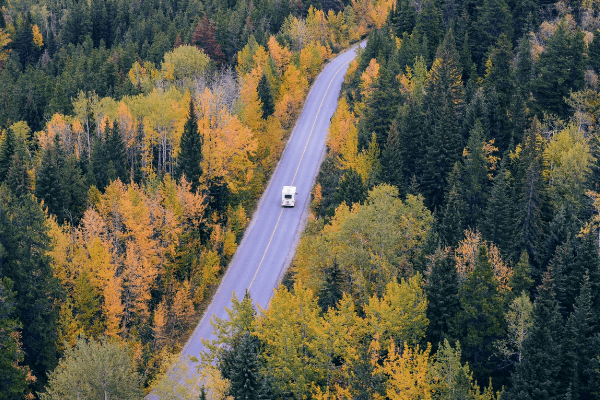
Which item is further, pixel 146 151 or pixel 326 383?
pixel 146 151

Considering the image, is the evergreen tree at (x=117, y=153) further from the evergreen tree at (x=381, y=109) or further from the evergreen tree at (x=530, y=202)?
the evergreen tree at (x=530, y=202)

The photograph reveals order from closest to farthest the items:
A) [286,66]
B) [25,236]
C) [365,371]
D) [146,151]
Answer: [365,371] < [25,236] < [146,151] < [286,66]

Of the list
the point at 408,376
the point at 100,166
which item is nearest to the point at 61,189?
the point at 100,166

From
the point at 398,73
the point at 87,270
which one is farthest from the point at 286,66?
the point at 87,270

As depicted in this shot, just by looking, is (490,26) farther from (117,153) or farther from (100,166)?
(100,166)

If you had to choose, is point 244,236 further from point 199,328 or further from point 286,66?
point 286,66

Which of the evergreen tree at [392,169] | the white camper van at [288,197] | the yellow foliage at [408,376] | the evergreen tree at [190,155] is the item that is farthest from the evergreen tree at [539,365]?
the evergreen tree at [190,155]

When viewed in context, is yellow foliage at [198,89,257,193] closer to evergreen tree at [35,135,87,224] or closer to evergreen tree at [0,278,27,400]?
evergreen tree at [35,135,87,224]

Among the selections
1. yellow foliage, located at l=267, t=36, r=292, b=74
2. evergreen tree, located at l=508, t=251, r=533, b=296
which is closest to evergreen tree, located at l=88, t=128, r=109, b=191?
yellow foliage, located at l=267, t=36, r=292, b=74
